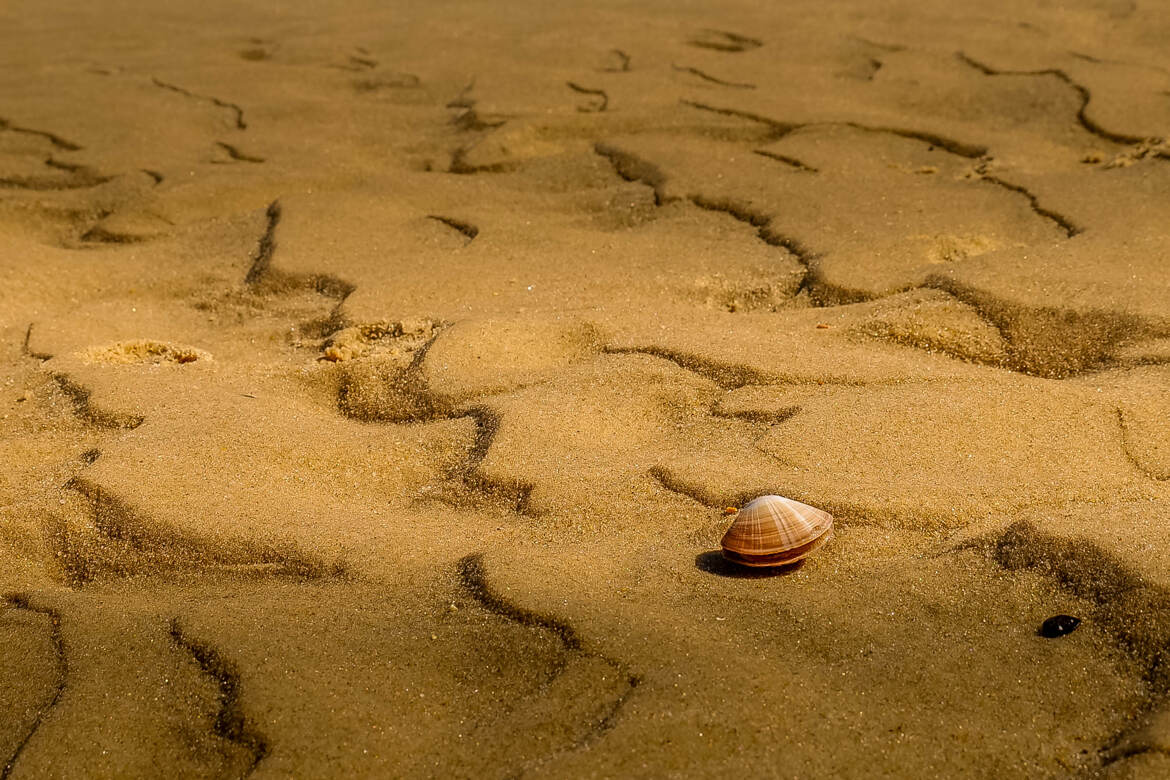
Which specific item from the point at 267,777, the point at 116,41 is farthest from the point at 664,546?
the point at 116,41

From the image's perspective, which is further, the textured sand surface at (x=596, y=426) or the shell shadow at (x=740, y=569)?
the shell shadow at (x=740, y=569)

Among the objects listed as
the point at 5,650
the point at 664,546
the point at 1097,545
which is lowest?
the point at 5,650

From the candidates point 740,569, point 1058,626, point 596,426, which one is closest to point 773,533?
point 740,569

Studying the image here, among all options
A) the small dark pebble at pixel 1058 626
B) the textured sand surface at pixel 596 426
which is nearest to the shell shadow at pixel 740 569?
the textured sand surface at pixel 596 426

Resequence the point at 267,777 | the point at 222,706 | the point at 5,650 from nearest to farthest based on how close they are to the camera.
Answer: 1. the point at 267,777
2. the point at 222,706
3. the point at 5,650

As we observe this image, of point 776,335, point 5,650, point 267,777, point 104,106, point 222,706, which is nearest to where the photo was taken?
point 267,777

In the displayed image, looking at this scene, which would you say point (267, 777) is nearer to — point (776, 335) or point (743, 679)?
point (743, 679)

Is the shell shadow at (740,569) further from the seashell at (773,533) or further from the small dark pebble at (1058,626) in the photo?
the small dark pebble at (1058,626)

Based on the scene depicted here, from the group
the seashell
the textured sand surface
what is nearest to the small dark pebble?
the textured sand surface
